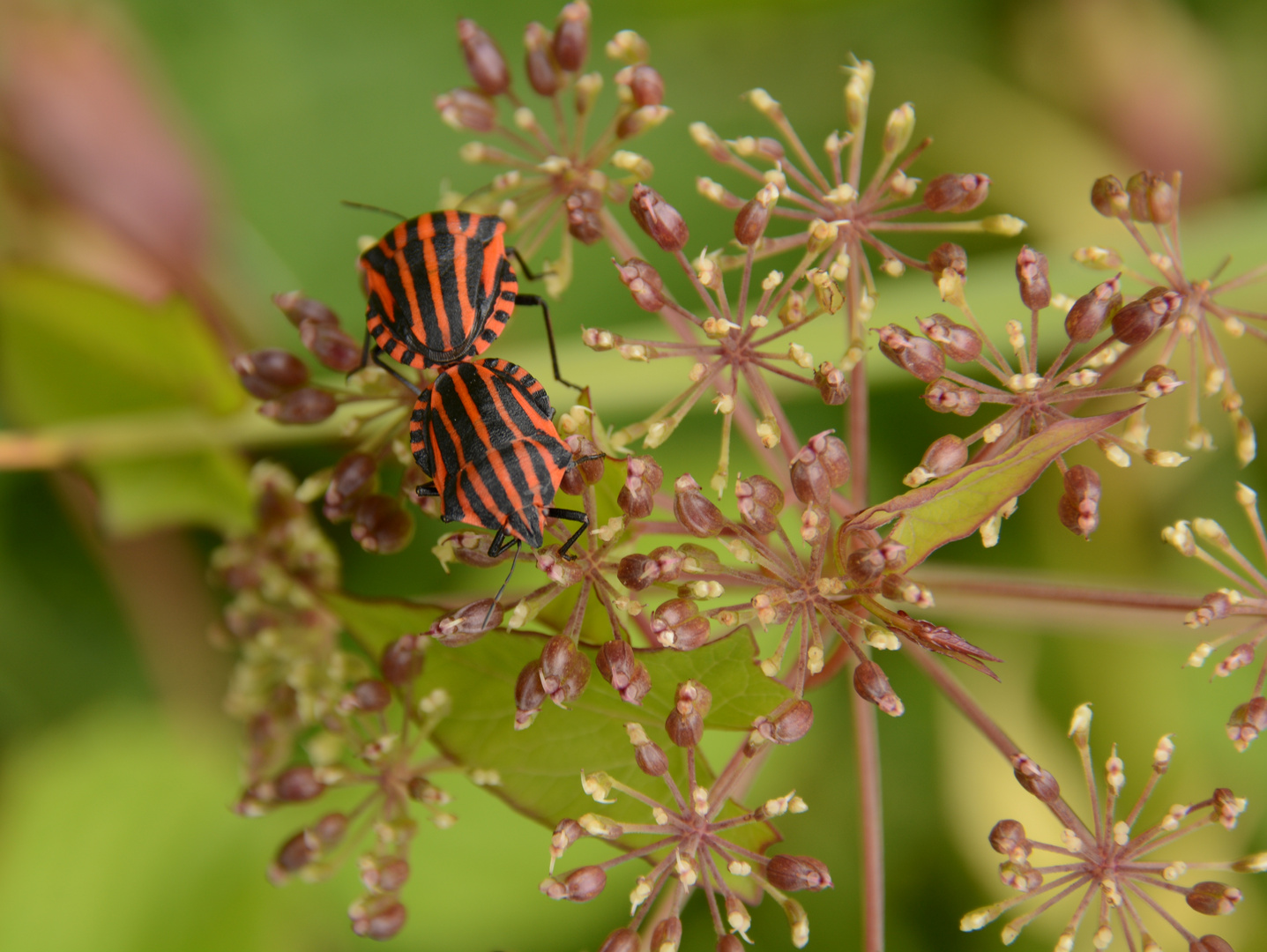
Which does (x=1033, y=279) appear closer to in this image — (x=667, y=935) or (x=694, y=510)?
(x=694, y=510)

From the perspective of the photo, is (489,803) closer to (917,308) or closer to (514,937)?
(514,937)

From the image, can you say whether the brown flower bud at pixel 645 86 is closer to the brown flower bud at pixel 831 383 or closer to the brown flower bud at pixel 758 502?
the brown flower bud at pixel 831 383

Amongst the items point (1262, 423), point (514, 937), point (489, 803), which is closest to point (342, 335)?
point (489, 803)

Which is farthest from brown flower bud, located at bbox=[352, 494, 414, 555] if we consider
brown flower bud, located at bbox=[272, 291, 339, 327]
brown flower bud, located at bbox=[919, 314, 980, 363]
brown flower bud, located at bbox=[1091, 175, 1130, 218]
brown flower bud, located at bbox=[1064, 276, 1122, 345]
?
brown flower bud, located at bbox=[1091, 175, 1130, 218]

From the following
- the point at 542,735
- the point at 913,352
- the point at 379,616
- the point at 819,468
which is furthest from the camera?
the point at 379,616

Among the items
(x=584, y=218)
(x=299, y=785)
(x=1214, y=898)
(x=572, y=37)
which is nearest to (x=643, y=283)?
(x=584, y=218)

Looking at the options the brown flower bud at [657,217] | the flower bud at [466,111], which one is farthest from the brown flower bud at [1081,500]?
the flower bud at [466,111]
